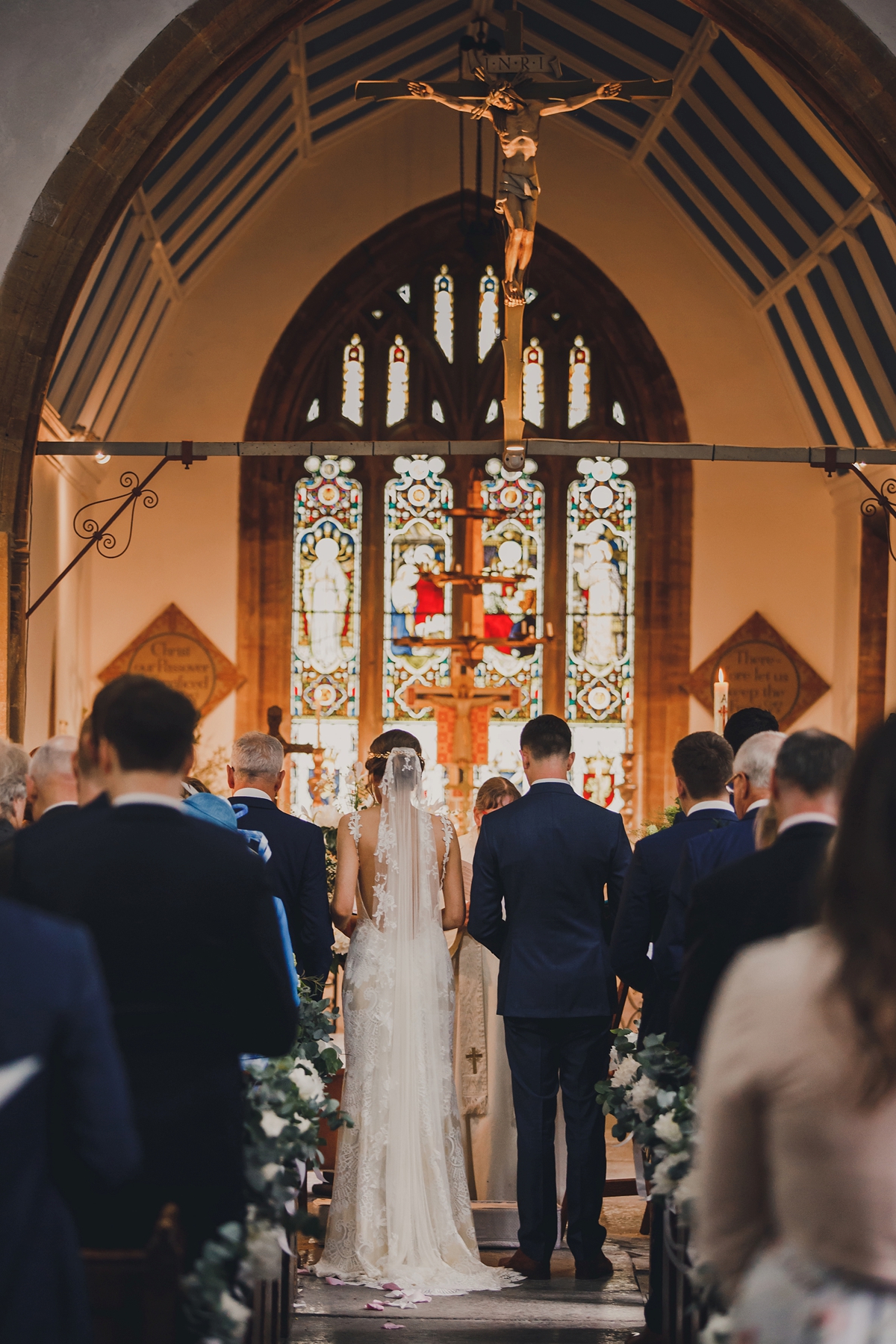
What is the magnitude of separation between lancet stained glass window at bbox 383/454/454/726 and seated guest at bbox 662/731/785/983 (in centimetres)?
856

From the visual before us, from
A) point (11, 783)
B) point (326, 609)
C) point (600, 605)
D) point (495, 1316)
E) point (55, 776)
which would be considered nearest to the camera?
point (55, 776)

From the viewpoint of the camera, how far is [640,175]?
40.8ft

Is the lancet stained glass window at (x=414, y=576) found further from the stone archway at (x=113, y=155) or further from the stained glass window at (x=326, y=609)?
the stone archway at (x=113, y=155)

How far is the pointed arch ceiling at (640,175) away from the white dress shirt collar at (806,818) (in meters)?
7.72

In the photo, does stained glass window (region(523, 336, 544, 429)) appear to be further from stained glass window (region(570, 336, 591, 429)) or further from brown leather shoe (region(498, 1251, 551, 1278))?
brown leather shoe (region(498, 1251, 551, 1278))

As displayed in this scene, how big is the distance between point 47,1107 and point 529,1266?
318 cm


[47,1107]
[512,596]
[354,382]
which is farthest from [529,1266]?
[354,382]

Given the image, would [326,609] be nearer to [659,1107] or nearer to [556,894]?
[556,894]

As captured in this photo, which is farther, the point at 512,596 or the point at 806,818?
the point at 512,596

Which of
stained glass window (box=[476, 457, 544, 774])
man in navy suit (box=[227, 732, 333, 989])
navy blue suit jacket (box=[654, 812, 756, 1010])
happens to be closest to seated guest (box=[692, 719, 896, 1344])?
navy blue suit jacket (box=[654, 812, 756, 1010])

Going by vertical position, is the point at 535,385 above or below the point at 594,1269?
above

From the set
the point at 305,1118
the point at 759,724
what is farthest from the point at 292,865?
the point at 759,724

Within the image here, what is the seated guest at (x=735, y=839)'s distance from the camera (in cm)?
372

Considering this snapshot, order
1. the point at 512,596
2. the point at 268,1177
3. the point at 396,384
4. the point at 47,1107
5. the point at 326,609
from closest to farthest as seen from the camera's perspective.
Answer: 1. the point at 47,1107
2. the point at 268,1177
3. the point at 512,596
4. the point at 326,609
5. the point at 396,384
